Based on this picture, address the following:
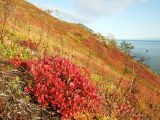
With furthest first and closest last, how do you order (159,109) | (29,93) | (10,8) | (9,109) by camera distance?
1. (159,109)
2. (10,8)
3. (29,93)
4. (9,109)

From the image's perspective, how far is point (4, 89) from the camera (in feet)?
25.6

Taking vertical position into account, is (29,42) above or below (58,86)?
above

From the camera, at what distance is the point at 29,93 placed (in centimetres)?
835

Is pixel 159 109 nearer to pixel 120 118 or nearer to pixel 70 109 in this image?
pixel 120 118

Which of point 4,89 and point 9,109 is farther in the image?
point 4,89

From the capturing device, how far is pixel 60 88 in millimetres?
8508

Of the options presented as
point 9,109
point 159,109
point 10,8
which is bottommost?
point 159,109

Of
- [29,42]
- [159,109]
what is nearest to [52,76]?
[29,42]

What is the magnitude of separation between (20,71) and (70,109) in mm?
1816

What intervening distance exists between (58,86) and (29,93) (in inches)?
28.7

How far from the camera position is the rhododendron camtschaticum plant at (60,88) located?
8.20m

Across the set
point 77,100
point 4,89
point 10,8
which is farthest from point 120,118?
point 10,8

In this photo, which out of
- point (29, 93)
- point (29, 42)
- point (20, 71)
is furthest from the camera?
point (29, 42)

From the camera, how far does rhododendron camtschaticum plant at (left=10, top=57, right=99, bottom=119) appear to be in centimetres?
820
